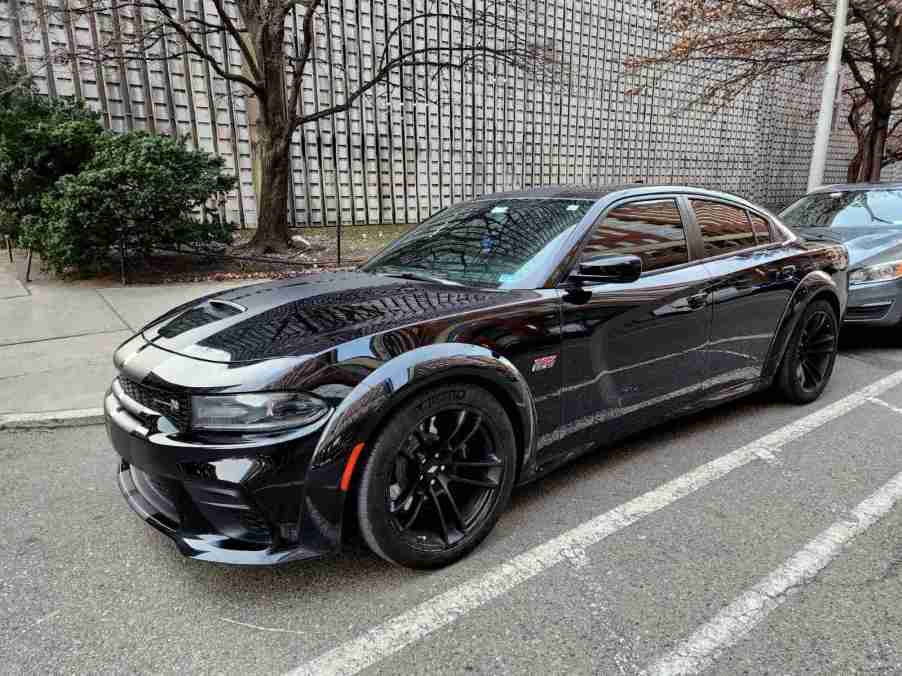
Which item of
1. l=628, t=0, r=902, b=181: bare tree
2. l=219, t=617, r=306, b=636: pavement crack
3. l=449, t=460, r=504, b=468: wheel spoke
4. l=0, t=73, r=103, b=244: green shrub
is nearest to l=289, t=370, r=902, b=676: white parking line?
l=219, t=617, r=306, b=636: pavement crack

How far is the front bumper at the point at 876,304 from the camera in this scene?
5.70 m

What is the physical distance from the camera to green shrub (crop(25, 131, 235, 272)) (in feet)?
22.1

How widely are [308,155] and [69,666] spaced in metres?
10.7

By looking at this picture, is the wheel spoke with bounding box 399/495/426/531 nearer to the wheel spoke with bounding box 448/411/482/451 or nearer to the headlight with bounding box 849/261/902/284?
the wheel spoke with bounding box 448/411/482/451

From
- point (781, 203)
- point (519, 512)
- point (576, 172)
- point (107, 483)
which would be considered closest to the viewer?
point (519, 512)

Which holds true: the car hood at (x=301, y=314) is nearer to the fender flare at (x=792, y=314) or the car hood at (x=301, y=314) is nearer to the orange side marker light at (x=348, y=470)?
the orange side marker light at (x=348, y=470)

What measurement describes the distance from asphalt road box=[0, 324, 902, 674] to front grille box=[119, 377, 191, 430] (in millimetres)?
706

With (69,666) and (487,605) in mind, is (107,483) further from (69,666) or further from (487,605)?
(487,605)

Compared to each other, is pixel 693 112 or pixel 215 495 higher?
pixel 693 112

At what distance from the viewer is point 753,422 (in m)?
4.16

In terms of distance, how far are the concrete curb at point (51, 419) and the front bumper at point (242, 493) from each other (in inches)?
83.6

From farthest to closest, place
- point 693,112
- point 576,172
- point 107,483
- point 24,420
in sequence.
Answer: point 693,112 → point 576,172 → point 24,420 → point 107,483

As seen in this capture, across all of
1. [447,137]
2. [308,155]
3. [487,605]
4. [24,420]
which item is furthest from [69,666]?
[447,137]

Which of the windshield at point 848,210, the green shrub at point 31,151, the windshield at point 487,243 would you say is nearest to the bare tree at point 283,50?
the green shrub at point 31,151
